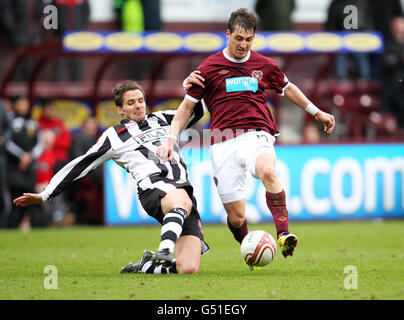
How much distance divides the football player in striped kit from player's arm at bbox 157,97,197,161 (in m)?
0.17

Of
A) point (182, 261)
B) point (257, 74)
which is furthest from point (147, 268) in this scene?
point (257, 74)

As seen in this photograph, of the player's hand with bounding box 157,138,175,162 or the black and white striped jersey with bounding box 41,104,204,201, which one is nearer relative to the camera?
the player's hand with bounding box 157,138,175,162

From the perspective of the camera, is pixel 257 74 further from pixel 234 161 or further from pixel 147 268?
pixel 147 268

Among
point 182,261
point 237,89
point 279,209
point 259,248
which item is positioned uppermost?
point 237,89

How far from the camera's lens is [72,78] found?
1625 cm

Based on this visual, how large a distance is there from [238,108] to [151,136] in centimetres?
81

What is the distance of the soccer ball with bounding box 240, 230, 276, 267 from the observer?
23.2ft

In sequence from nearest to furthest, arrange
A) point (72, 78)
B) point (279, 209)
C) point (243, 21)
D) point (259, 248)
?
point (259, 248) < point (279, 209) < point (243, 21) < point (72, 78)

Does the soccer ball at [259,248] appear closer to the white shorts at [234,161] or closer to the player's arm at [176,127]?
the white shorts at [234,161]

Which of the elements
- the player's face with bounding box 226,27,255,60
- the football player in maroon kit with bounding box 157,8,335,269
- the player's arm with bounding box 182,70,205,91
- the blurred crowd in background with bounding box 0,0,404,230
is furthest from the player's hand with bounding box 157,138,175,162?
the blurred crowd in background with bounding box 0,0,404,230

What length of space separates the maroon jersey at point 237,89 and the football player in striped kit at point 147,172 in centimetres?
24

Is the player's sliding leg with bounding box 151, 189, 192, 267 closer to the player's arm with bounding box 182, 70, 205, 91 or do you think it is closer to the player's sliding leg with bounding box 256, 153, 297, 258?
the player's sliding leg with bounding box 256, 153, 297, 258

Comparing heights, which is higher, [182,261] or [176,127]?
[176,127]
